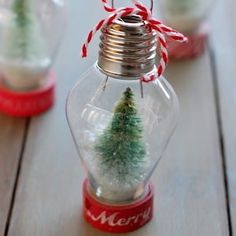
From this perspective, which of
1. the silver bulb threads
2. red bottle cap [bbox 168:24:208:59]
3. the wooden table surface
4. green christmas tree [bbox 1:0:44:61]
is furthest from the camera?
red bottle cap [bbox 168:24:208:59]

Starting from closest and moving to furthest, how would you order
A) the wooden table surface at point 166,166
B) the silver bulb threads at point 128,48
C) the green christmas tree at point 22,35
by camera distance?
Answer: the silver bulb threads at point 128,48, the wooden table surface at point 166,166, the green christmas tree at point 22,35

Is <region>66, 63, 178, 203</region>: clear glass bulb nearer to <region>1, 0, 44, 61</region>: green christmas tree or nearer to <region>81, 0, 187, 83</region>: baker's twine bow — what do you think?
<region>81, 0, 187, 83</region>: baker's twine bow

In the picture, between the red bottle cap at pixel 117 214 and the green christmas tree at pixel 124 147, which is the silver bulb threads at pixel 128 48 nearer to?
the green christmas tree at pixel 124 147

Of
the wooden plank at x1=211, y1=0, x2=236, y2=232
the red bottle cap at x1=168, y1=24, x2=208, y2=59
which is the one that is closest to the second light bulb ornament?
the wooden plank at x1=211, y1=0, x2=236, y2=232

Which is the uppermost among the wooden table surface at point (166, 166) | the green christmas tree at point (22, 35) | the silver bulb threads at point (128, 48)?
the silver bulb threads at point (128, 48)

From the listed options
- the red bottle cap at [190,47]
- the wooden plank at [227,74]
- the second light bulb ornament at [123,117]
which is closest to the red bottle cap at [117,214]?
the second light bulb ornament at [123,117]
